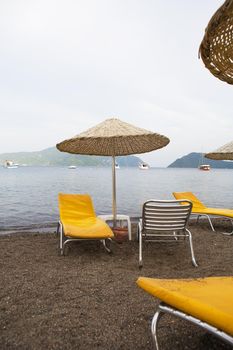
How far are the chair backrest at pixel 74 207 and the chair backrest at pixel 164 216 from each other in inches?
83.8

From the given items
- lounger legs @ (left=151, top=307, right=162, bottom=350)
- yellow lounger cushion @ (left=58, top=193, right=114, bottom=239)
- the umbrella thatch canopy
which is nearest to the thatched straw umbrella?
yellow lounger cushion @ (left=58, top=193, right=114, bottom=239)

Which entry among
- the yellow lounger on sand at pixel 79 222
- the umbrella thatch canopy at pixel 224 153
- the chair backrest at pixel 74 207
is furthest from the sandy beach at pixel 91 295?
the umbrella thatch canopy at pixel 224 153

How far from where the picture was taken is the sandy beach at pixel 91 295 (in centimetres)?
256

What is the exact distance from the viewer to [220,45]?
160cm

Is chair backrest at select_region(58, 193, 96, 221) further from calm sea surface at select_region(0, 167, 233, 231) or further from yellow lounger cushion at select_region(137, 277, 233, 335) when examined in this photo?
yellow lounger cushion at select_region(137, 277, 233, 335)

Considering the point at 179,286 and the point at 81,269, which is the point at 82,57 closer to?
the point at 81,269

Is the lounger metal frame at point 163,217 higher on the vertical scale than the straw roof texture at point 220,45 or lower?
lower

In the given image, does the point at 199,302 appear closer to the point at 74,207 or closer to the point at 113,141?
the point at 74,207

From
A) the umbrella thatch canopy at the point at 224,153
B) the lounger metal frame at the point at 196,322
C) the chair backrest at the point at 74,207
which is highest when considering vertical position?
the umbrella thatch canopy at the point at 224,153

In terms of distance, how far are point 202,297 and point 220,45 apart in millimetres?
1670

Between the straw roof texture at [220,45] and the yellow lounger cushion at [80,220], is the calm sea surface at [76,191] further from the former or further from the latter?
the straw roof texture at [220,45]

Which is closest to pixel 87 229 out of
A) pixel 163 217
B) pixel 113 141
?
pixel 163 217

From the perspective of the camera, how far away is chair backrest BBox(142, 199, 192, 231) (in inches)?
198

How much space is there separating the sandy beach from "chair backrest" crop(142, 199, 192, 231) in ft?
2.11
